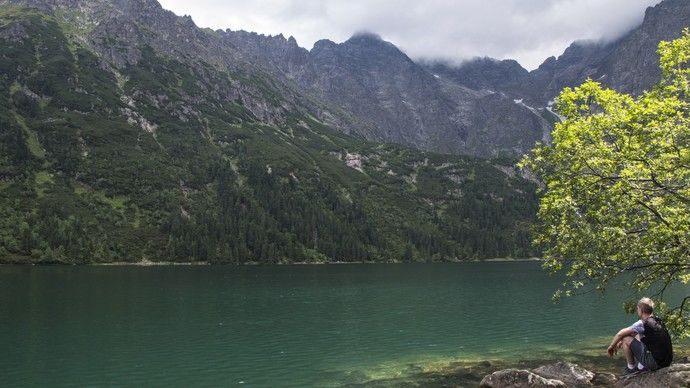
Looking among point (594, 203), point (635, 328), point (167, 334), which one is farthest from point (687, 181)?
point (167, 334)

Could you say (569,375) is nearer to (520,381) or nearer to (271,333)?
(520,381)

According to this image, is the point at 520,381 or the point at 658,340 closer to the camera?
the point at 658,340

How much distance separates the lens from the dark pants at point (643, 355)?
2234 cm

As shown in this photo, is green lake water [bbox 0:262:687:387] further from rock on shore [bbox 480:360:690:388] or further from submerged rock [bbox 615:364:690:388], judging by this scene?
submerged rock [bbox 615:364:690:388]

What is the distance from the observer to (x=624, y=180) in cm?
2130

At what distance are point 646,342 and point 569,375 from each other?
1333 centimetres

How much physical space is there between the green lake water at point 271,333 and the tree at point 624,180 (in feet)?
64.4

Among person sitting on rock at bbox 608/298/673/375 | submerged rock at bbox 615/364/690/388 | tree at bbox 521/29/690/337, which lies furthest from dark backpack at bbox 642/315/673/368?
tree at bbox 521/29/690/337

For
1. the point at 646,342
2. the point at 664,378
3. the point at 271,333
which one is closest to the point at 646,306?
the point at 646,342

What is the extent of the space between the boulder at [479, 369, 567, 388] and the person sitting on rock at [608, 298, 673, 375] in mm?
8656

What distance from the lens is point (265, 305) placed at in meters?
87.6

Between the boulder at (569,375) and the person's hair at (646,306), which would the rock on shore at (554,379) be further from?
the person's hair at (646,306)

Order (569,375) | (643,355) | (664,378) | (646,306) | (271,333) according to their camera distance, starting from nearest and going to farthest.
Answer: (646,306), (664,378), (643,355), (569,375), (271,333)

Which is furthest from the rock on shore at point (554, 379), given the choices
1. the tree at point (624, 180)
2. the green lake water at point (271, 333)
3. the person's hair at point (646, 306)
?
the green lake water at point (271, 333)
